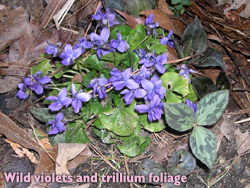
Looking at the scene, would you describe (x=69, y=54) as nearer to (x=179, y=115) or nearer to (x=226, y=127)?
(x=179, y=115)

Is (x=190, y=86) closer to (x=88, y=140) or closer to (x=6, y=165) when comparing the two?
(x=88, y=140)

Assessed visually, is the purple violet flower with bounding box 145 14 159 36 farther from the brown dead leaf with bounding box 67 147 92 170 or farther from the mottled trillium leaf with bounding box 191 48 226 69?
the brown dead leaf with bounding box 67 147 92 170

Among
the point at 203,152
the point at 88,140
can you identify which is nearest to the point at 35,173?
the point at 88,140

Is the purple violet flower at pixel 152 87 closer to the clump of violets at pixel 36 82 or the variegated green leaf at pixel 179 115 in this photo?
the variegated green leaf at pixel 179 115

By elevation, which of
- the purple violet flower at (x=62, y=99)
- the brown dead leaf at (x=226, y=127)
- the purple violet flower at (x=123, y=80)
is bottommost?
the brown dead leaf at (x=226, y=127)


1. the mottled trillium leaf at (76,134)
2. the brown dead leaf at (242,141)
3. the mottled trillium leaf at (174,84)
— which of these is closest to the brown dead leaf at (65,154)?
the mottled trillium leaf at (76,134)

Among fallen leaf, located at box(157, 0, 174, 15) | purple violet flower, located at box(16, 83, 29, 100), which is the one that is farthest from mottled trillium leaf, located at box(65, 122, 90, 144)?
fallen leaf, located at box(157, 0, 174, 15)
